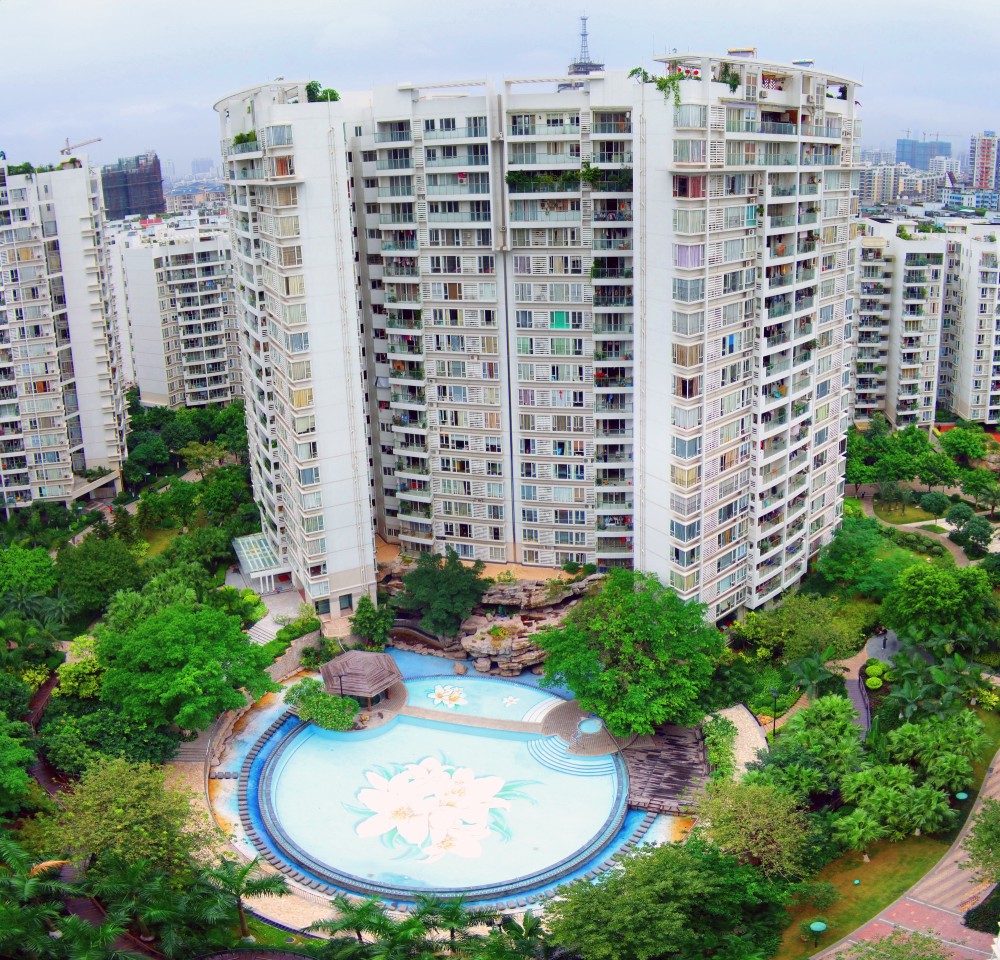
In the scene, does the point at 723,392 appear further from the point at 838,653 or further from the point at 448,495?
the point at 448,495

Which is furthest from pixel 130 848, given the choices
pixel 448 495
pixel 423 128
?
pixel 423 128

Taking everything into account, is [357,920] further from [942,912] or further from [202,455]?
[202,455]

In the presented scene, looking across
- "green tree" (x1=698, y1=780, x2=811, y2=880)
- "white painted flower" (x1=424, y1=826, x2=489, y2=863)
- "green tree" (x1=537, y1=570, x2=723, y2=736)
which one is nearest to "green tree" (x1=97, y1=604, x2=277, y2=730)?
"white painted flower" (x1=424, y1=826, x2=489, y2=863)

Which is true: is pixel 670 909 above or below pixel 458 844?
above

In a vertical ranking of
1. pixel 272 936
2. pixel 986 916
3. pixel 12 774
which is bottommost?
pixel 272 936

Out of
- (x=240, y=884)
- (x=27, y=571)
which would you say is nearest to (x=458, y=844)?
(x=240, y=884)

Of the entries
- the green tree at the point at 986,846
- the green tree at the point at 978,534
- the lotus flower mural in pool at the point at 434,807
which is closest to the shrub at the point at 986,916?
the green tree at the point at 986,846

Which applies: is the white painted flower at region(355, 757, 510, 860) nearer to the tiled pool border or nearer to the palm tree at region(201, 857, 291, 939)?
the tiled pool border

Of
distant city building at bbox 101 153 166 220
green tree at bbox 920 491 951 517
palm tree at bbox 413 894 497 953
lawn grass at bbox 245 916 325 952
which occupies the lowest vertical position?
lawn grass at bbox 245 916 325 952
